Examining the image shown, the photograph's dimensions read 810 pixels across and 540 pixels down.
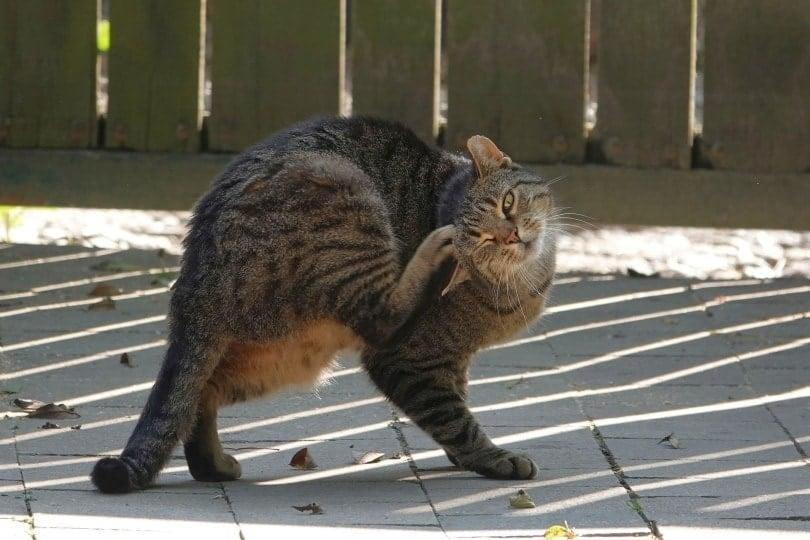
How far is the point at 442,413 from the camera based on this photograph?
167 inches

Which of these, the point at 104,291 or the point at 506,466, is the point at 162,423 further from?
the point at 104,291

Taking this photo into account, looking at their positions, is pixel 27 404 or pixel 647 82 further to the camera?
pixel 647 82

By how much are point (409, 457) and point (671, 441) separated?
2.77ft

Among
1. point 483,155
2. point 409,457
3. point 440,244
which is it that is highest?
point 483,155

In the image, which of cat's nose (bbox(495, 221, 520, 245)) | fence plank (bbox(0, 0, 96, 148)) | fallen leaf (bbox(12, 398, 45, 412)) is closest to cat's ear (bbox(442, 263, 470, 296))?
cat's nose (bbox(495, 221, 520, 245))

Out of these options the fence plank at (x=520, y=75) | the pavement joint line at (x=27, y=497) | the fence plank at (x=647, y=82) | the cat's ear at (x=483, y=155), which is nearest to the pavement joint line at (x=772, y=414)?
the fence plank at (x=647, y=82)

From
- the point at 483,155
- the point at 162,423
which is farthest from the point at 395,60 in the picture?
the point at 162,423

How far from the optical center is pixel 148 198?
6793 millimetres

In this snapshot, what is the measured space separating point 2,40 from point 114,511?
371 cm

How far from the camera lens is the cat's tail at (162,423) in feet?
12.6

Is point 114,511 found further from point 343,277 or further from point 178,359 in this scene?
point 343,277

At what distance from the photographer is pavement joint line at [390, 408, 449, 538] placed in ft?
12.4

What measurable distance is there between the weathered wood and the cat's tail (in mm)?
2715

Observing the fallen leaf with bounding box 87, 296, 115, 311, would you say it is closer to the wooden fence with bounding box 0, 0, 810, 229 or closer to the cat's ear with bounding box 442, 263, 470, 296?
the wooden fence with bounding box 0, 0, 810, 229
